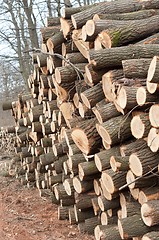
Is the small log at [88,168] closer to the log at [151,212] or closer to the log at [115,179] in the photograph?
the log at [115,179]

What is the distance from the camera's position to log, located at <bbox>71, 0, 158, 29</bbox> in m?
6.19

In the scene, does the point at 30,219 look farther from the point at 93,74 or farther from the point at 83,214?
the point at 93,74

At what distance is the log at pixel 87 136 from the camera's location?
18.4 ft

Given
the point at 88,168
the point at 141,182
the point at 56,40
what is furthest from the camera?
the point at 56,40

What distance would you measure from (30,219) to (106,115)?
9.16 ft

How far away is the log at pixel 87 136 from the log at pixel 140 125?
36.5 inches

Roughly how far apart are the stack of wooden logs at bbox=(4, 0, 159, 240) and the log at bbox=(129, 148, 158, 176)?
1 cm

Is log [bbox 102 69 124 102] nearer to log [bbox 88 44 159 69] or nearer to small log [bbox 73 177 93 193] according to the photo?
log [bbox 88 44 159 69]

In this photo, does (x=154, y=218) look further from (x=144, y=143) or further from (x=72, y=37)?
(x=72, y=37)

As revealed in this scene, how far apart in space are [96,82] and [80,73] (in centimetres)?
77

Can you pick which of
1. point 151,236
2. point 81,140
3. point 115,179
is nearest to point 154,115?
point 115,179

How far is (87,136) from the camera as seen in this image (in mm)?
5602

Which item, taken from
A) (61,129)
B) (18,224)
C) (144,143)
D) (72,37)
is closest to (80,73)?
(72,37)

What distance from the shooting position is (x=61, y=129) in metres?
7.26
